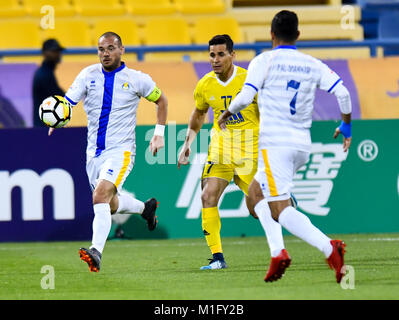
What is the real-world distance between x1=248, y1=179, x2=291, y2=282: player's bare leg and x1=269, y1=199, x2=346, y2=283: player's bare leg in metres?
0.08

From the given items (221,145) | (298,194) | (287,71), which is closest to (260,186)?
(287,71)

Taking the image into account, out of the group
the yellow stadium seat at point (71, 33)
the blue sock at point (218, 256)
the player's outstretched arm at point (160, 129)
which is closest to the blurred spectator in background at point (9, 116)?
the yellow stadium seat at point (71, 33)

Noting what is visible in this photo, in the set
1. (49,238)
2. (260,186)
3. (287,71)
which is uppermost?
(287,71)

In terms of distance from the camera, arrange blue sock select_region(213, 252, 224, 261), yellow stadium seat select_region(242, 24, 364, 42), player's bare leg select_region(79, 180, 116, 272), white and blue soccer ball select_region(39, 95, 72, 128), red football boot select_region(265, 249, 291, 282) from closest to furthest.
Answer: red football boot select_region(265, 249, 291, 282), player's bare leg select_region(79, 180, 116, 272), white and blue soccer ball select_region(39, 95, 72, 128), blue sock select_region(213, 252, 224, 261), yellow stadium seat select_region(242, 24, 364, 42)

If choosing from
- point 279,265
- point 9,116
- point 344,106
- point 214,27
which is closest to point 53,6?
point 214,27

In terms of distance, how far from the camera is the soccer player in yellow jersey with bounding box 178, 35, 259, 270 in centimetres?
879

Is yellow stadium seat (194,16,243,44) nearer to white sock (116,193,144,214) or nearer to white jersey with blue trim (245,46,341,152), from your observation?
white sock (116,193,144,214)

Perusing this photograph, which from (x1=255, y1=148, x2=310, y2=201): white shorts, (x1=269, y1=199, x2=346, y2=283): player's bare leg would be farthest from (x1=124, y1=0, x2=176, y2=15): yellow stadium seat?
(x1=269, y1=199, x2=346, y2=283): player's bare leg

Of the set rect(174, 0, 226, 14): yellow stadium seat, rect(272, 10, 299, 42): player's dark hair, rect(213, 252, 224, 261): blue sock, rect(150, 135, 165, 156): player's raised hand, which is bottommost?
rect(213, 252, 224, 261): blue sock

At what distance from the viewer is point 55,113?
337 inches

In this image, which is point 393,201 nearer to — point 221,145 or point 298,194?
point 298,194

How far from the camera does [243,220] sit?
12.2 m

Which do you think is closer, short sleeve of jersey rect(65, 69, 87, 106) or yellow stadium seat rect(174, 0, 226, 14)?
short sleeve of jersey rect(65, 69, 87, 106)
